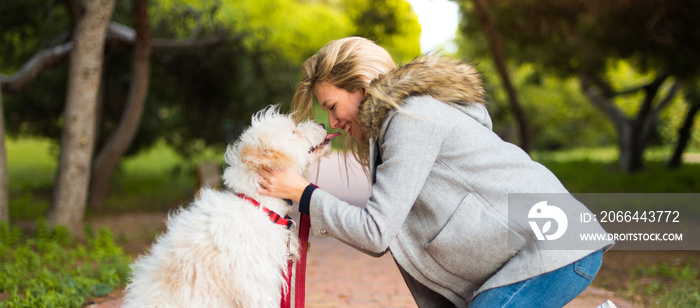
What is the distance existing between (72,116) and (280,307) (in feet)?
14.7

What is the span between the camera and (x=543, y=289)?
7.10 ft

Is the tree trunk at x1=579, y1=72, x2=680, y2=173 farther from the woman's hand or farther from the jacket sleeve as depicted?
the woman's hand

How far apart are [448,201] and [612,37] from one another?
33.2 feet

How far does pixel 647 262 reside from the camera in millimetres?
6258

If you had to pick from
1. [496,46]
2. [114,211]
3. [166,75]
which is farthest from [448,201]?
[166,75]

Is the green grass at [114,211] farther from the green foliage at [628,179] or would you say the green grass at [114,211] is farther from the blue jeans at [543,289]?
the blue jeans at [543,289]

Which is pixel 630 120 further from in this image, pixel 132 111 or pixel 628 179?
pixel 132 111

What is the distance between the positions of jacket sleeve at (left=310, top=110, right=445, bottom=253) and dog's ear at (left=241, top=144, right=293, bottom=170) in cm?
34

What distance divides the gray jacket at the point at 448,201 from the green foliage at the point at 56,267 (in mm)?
2616

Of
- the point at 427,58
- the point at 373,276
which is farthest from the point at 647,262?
the point at 427,58

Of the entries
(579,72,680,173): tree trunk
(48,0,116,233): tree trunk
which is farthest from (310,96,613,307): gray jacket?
(579,72,680,173): tree trunk

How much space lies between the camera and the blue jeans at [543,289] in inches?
84.6

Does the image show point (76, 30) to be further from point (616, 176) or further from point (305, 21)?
point (305, 21)

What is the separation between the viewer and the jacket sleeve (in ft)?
6.74
